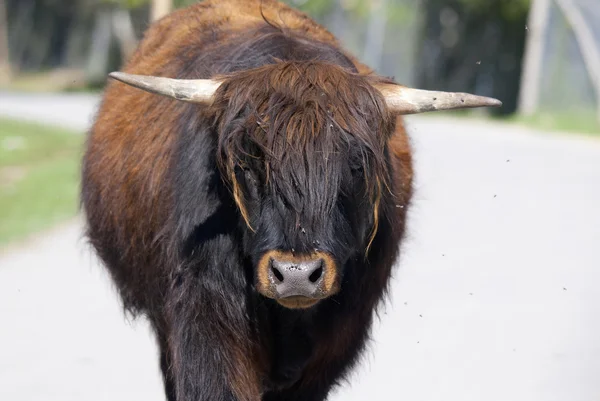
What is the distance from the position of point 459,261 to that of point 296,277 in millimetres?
6377

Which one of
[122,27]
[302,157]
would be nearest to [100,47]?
[122,27]

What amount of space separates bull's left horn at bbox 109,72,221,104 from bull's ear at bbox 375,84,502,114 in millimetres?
758

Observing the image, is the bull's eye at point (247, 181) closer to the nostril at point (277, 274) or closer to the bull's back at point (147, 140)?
the nostril at point (277, 274)

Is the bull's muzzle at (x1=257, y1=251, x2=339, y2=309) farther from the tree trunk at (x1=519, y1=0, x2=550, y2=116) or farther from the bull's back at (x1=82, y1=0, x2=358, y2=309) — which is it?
the tree trunk at (x1=519, y1=0, x2=550, y2=116)

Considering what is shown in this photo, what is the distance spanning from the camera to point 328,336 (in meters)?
5.18

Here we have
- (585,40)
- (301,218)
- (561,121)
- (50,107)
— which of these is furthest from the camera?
(50,107)

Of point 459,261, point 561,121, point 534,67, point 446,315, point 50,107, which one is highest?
point 446,315

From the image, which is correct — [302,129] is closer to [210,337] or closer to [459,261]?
[210,337]

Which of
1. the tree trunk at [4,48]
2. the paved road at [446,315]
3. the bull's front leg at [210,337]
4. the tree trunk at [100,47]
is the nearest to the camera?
the bull's front leg at [210,337]

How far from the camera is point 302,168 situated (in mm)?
4336

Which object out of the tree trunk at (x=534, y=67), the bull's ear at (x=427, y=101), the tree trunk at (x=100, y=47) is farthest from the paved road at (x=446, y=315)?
the tree trunk at (x=100, y=47)

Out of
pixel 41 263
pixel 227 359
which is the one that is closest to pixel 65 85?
pixel 41 263

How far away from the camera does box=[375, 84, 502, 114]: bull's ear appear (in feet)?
15.4

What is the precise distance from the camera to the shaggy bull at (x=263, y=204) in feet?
14.3
